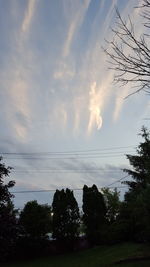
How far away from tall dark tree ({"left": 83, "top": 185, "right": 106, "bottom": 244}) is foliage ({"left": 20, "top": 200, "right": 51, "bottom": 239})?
3728 millimetres

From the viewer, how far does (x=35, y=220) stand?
33.6 m

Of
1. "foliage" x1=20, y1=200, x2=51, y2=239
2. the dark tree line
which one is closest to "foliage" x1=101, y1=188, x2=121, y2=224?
the dark tree line

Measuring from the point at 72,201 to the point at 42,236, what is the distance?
465 centimetres

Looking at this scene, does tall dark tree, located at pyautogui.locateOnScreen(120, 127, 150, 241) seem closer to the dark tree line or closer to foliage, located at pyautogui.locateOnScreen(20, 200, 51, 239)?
the dark tree line

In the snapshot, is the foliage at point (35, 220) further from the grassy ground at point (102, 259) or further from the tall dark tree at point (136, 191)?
the tall dark tree at point (136, 191)

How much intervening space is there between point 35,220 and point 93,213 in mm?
5686

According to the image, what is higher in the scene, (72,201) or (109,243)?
(72,201)

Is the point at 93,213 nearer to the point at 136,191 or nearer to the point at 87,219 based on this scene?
the point at 87,219

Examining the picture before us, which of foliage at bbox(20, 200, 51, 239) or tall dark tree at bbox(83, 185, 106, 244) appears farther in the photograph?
tall dark tree at bbox(83, 185, 106, 244)

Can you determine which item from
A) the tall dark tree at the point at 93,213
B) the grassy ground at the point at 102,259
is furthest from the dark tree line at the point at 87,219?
the grassy ground at the point at 102,259

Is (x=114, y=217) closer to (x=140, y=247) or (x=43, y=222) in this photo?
(x=43, y=222)

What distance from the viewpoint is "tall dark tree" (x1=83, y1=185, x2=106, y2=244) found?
34.5 metres

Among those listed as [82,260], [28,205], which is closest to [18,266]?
[82,260]

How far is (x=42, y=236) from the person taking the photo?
33.6 m
